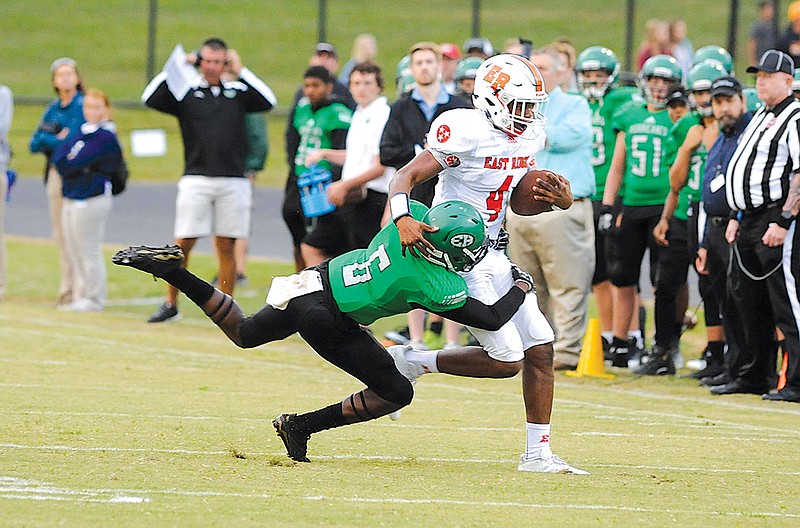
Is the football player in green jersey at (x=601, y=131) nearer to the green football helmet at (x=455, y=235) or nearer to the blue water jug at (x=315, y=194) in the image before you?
the blue water jug at (x=315, y=194)

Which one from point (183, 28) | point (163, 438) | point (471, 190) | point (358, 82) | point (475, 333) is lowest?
point (163, 438)

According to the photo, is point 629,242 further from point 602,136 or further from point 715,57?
point 715,57

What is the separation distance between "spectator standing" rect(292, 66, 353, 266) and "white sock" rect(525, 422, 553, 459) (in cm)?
525

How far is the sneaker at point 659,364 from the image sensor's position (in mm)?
10031

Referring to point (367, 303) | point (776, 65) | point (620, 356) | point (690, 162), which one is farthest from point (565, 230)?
point (367, 303)

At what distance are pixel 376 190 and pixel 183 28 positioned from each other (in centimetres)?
2263

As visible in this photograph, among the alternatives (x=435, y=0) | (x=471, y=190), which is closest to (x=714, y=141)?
(x=471, y=190)

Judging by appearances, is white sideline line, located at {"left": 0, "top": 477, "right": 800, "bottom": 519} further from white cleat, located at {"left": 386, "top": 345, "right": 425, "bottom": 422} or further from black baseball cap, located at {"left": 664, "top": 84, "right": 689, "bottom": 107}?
black baseball cap, located at {"left": 664, "top": 84, "right": 689, "bottom": 107}

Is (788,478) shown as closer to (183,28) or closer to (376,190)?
(376,190)

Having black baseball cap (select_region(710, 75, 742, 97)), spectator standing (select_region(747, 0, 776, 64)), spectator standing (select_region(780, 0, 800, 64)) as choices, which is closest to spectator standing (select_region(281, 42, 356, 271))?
black baseball cap (select_region(710, 75, 742, 97))

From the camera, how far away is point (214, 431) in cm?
692

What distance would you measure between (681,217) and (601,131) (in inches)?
44.5

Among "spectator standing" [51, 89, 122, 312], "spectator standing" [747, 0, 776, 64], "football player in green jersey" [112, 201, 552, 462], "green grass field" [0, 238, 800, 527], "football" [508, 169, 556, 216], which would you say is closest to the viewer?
"green grass field" [0, 238, 800, 527]

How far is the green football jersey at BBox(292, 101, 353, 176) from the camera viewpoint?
38.1ft
